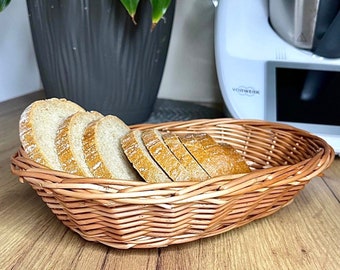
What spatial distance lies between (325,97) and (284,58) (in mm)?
109

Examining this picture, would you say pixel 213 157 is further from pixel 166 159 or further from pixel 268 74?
pixel 268 74

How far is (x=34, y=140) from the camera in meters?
0.55

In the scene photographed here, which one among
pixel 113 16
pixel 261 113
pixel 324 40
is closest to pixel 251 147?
pixel 261 113

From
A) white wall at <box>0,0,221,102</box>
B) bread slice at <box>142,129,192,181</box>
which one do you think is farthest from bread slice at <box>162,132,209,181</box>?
white wall at <box>0,0,221,102</box>

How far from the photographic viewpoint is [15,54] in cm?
133

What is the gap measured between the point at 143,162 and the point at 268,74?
1.35 ft

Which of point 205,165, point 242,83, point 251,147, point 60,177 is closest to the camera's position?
point 60,177

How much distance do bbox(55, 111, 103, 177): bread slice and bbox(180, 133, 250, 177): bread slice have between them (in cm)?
15

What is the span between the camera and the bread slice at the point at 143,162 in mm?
561

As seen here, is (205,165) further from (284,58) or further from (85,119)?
(284,58)

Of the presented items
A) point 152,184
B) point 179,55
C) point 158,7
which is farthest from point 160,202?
point 179,55

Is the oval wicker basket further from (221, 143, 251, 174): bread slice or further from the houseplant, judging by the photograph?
the houseplant

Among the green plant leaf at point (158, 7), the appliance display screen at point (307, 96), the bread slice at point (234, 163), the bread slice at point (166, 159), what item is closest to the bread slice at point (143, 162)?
the bread slice at point (166, 159)

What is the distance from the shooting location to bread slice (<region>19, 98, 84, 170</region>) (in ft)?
1.78
